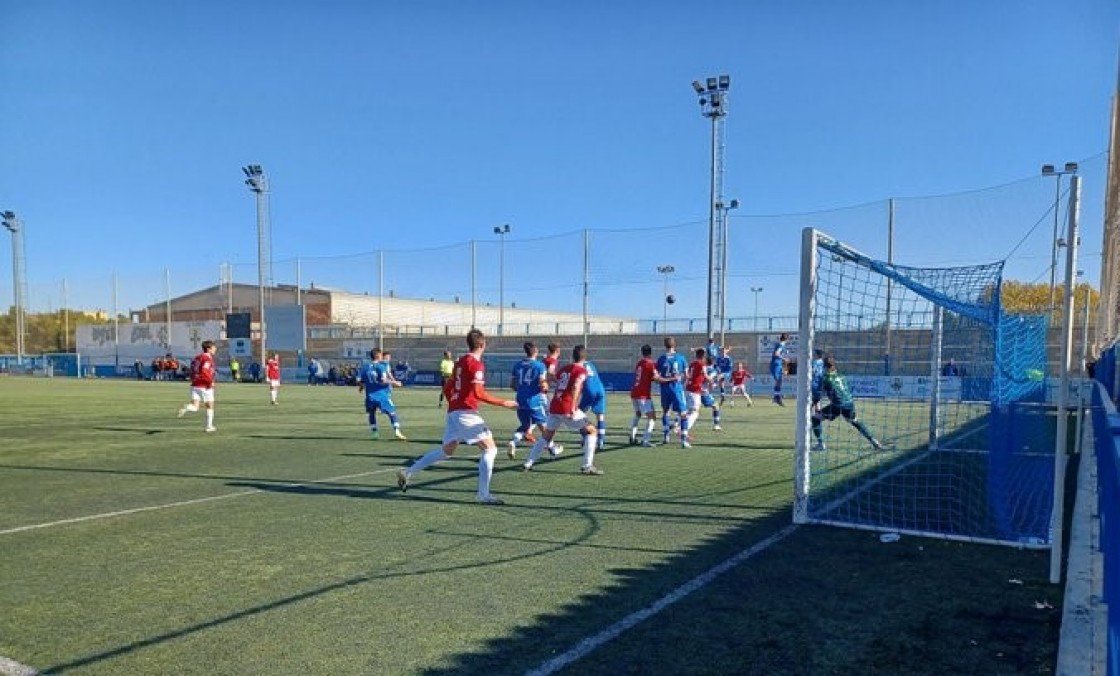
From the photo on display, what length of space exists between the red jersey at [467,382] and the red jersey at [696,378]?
7103mm

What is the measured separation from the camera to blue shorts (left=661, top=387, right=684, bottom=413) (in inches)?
531

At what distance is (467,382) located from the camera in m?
8.12

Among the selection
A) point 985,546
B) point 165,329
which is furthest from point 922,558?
point 165,329

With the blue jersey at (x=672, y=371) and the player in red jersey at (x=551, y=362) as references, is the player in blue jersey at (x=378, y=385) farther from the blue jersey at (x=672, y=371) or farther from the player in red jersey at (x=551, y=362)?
the blue jersey at (x=672, y=371)

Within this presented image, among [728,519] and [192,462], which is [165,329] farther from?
[728,519]

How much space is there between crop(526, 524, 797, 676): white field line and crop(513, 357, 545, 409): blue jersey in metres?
6.07

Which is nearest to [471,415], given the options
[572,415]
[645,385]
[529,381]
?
[572,415]

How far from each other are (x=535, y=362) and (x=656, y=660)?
818 centimetres

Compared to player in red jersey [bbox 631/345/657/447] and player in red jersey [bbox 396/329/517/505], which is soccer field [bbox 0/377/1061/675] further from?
player in red jersey [bbox 631/345/657/447]

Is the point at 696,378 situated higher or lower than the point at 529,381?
lower

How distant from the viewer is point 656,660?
3.97 meters

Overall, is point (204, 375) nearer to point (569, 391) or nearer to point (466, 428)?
point (569, 391)

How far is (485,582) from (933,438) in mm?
10933

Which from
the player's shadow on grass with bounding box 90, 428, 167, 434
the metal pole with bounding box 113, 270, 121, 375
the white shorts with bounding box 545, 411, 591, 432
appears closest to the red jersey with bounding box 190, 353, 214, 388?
the player's shadow on grass with bounding box 90, 428, 167, 434
